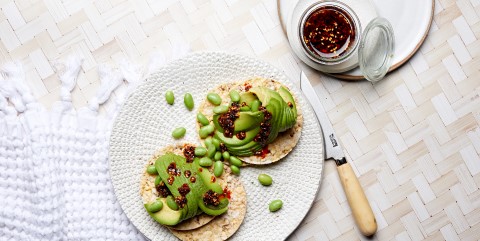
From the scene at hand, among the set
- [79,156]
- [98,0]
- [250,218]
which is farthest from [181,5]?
[250,218]

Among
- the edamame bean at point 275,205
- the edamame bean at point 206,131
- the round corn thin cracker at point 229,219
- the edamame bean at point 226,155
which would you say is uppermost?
the edamame bean at point 206,131

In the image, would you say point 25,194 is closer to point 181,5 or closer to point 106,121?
point 106,121

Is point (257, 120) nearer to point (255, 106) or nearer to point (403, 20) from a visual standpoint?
point (255, 106)

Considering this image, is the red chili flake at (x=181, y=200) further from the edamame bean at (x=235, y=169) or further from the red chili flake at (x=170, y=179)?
the edamame bean at (x=235, y=169)

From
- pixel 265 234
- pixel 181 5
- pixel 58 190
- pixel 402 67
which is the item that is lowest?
pixel 265 234

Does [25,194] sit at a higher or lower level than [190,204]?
higher

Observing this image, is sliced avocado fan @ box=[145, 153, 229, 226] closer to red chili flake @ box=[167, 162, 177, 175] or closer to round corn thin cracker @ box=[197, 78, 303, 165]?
red chili flake @ box=[167, 162, 177, 175]

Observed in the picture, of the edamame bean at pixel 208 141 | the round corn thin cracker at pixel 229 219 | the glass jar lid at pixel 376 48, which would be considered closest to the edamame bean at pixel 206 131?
the edamame bean at pixel 208 141
